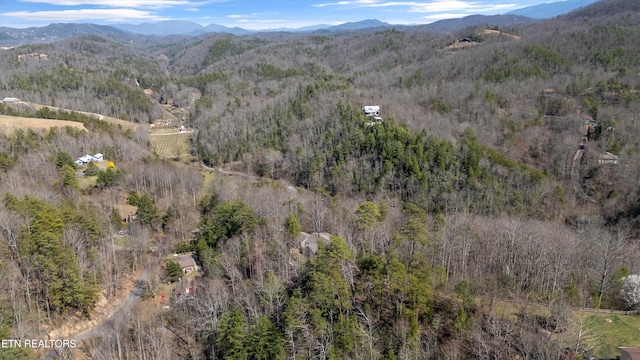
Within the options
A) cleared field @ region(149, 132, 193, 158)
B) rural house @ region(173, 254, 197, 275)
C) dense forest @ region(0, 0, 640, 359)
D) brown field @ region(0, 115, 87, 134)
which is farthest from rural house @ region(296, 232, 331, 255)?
brown field @ region(0, 115, 87, 134)

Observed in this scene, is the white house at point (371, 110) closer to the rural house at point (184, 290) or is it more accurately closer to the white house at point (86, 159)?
the white house at point (86, 159)

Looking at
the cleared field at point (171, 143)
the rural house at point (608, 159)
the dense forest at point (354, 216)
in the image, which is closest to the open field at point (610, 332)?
the dense forest at point (354, 216)

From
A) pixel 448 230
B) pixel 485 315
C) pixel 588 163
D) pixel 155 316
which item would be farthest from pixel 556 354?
pixel 588 163

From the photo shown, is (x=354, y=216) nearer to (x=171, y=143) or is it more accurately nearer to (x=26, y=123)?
(x=171, y=143)

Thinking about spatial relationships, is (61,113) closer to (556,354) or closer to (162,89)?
(162,89)

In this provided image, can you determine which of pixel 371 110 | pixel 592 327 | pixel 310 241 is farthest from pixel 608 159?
pixel 310 241

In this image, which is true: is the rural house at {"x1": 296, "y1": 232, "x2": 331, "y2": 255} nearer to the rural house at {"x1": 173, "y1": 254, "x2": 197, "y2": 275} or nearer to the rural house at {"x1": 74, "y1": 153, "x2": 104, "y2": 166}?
the rural house at {"x1": 173, "y1": 254, "x2": 197, "y2": 275}
